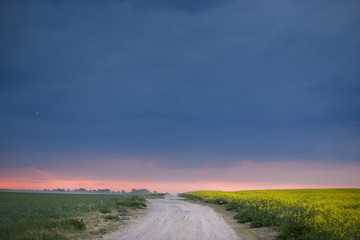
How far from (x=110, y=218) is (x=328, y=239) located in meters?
14.6

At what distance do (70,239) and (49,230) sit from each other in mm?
1818

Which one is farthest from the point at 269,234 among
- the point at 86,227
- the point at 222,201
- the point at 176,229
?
the point at 222,201

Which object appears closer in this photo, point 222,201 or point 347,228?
point 347,228

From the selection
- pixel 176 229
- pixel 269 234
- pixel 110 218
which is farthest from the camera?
pixel 110 218

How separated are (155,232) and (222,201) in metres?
21.9

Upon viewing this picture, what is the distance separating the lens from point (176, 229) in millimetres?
16578

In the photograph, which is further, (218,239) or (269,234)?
(269,234)

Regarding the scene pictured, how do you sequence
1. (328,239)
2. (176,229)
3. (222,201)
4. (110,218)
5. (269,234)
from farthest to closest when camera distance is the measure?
(222,201)
(110,218)
(176,229)
(269,234)
(328,239)

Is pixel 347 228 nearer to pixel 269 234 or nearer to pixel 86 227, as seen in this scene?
pixel 269 234

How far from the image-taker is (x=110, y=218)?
2006 cm

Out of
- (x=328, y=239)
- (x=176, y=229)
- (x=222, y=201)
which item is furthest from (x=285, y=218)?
(x=222, y=201)

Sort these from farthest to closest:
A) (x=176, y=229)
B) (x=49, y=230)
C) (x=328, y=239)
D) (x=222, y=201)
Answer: (x=222, y=201) → (x=176, y=229) → (x=49, y=230) → (x=328, y=239)

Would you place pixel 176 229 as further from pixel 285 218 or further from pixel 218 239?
pixel 285 218

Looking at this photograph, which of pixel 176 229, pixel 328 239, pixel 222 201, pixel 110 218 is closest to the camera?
pixel 328 239
